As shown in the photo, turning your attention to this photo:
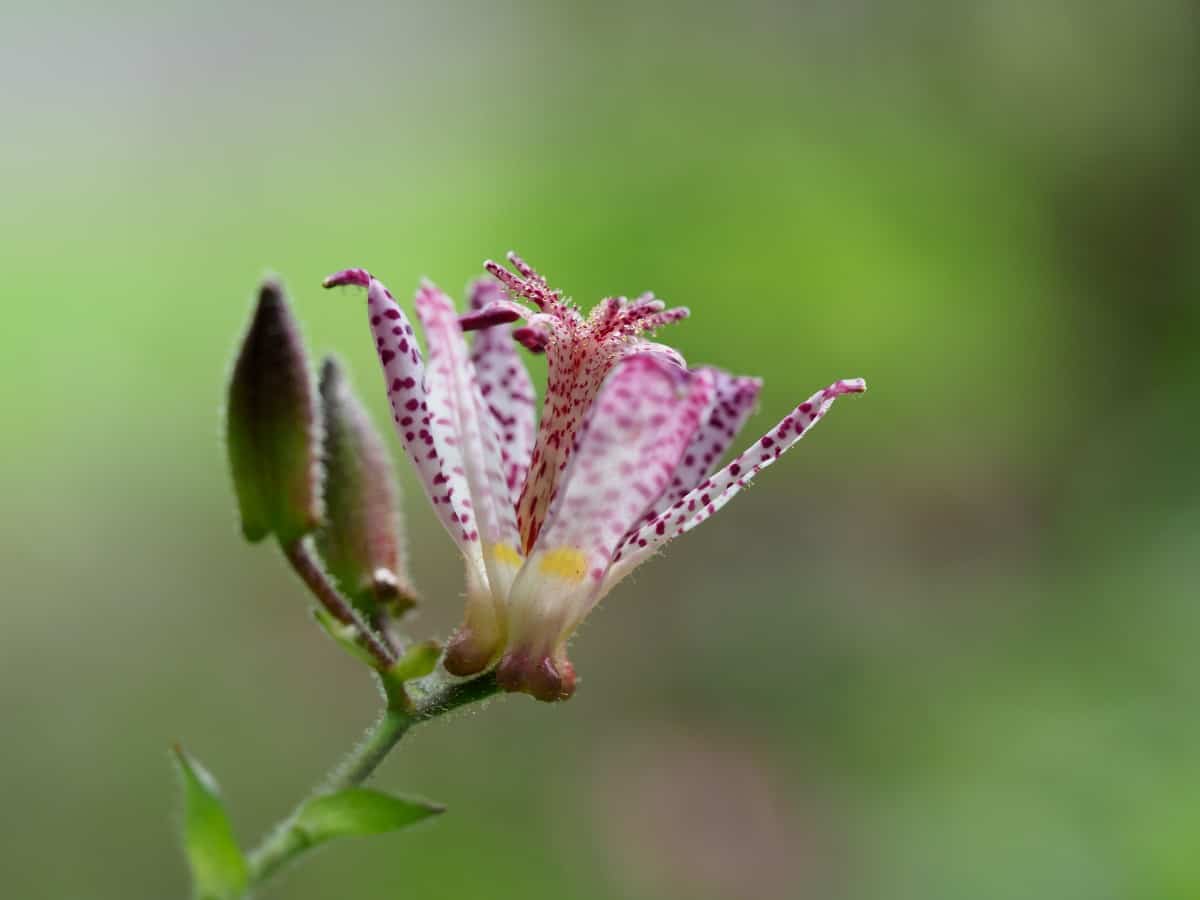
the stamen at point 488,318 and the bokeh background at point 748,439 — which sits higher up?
the stamen at point 488,318

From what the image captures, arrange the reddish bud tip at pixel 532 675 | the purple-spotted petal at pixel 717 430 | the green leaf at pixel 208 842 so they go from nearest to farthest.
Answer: the green leaf at pixel 208 842 < the reddish bud tip at pixel 532 675 < the purple-spotted petal at pixel 717 430

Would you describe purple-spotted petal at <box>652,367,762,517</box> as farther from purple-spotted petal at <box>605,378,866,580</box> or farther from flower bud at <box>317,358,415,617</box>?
flower bud at <box>317,358,415,617</box>

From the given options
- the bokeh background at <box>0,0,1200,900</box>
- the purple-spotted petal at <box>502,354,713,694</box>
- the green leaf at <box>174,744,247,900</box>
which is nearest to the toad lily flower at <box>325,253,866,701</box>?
the purple-spotted petal at <box>502,354,713,694</box>

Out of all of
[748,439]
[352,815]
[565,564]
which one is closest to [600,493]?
[565,564]

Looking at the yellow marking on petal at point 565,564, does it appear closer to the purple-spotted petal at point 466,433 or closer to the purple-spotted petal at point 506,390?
the purple-spotted petal at point 466,433

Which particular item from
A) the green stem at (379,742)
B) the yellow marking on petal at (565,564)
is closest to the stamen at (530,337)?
the yellow marking on petal at (565,564)

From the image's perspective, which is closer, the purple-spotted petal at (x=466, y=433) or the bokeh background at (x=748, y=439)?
the purple-spotted petal at (x=466, y=433)

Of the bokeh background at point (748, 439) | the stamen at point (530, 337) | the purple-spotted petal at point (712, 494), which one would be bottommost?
the bokeh background at point (748, 439)

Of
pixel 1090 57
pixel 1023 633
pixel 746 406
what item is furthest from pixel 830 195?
pixel 746 406
